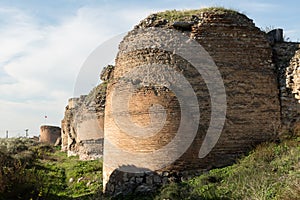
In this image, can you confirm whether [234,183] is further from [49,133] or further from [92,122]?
[49,133]

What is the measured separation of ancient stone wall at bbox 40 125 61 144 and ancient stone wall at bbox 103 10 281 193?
1047 inches

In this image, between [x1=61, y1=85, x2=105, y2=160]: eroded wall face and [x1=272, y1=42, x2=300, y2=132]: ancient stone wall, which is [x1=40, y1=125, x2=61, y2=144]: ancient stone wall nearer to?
[x1=61, y1=85, x2=105, y2=160]: eroded wall face

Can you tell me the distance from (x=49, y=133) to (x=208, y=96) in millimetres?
28678

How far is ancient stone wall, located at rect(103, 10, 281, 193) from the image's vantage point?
9789 mm

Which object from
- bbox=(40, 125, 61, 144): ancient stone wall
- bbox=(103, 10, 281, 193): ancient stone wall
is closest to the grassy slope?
bbox=(103, 10, 281, 193): ancient stone wall

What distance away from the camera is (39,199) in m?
10.8

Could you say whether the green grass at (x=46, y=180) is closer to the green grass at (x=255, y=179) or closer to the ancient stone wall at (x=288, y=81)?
the green grass at (x=255, y=179)

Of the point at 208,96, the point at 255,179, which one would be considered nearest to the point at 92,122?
the point at 208,96

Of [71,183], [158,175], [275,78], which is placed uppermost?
[275,78]

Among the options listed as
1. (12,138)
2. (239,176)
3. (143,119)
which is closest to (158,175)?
(143,119)

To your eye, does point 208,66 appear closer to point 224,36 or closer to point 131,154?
point 224,36

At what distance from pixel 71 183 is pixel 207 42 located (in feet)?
23.8

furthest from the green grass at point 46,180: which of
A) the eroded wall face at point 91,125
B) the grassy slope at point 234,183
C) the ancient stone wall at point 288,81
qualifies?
the ancient stone wall at point 288,81

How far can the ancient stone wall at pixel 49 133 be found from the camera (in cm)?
3616
